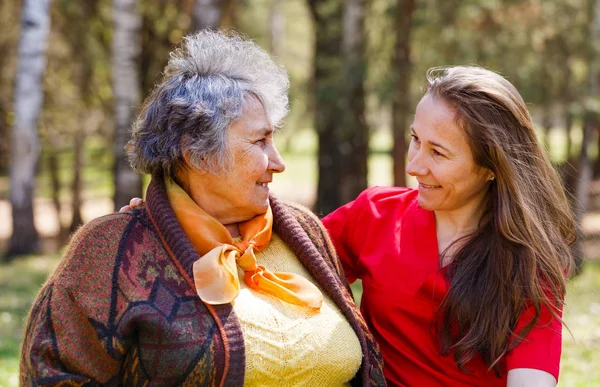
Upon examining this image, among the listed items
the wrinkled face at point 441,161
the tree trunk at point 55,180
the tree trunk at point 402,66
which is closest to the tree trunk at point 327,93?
the tree trunk at point 402,66

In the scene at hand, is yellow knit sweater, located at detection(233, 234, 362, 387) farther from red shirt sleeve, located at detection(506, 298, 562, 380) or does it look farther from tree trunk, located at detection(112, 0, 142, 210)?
tree trunk, located at detection(112, 0, 142, 210)

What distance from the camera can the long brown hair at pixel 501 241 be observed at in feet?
8.97

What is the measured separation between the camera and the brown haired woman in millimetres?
2730

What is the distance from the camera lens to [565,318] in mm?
7328

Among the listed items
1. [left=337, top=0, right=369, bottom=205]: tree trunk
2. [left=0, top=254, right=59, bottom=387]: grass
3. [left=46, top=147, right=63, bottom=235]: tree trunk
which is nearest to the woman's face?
[left=0, top=254, right=59, bottom=387]: grass

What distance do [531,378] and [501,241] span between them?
0.46 metres

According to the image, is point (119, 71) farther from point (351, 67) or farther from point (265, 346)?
point (265, 346)

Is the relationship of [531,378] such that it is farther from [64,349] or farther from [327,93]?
[327,93]

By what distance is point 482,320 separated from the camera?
108 inches

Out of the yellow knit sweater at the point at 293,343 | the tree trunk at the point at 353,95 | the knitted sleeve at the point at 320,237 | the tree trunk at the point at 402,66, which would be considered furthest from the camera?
the tree trunk at the point at 353,95

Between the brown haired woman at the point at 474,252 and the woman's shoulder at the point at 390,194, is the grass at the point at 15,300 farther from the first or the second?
the brown haired woman at the point at 474,252

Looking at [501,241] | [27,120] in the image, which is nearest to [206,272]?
[501,241]

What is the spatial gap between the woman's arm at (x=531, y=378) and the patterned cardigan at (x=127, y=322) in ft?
2.87

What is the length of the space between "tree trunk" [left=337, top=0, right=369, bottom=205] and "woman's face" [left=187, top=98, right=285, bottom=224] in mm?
7798
